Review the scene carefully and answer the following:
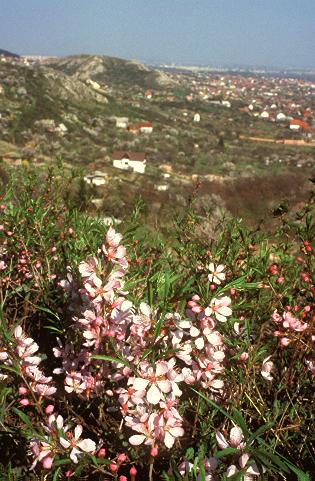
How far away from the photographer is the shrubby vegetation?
1635 millimetres

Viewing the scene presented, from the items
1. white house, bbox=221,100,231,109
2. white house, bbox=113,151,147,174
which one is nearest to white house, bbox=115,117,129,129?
white house, bbox=113,151,147,174

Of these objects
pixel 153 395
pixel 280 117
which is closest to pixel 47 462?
pixel 153 395

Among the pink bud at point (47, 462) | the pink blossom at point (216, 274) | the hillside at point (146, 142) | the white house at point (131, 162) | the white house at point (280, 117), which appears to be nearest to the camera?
the pink bud at point (47, 462)

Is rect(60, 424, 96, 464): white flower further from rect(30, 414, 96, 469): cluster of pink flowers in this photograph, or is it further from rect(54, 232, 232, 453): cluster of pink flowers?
rect(54, 232, 232, 453): cluster of pink flowers

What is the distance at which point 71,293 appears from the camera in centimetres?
252

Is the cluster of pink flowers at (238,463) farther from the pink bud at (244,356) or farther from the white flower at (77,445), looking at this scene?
the pink bud at (244,356)

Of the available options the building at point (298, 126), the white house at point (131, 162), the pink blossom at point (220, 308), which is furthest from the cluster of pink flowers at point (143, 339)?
the building at point (298, 126)

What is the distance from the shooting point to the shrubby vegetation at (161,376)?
1635 mm

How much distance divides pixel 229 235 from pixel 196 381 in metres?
1.62

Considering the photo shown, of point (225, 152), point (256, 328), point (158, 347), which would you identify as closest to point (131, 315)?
point (158, 347)

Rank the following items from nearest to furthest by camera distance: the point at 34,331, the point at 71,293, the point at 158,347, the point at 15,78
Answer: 1. the point at 158,347
2. the point at 71,293
3. the point at 34,331
4. the point at 15,78

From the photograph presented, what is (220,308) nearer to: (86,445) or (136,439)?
(136,439)

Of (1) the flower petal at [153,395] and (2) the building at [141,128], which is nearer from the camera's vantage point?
(1) the flower petal at [153,395]

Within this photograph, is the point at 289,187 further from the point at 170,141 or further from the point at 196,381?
the point at 170,141
